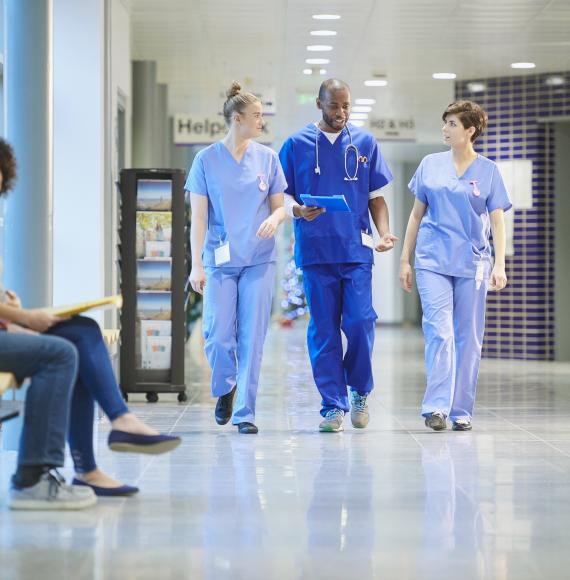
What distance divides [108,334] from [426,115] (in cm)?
1315

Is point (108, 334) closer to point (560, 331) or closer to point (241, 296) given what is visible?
point (241, 296)

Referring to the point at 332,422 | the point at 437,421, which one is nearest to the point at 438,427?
the point at 437,421

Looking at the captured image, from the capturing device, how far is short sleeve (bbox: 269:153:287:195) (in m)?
5.95

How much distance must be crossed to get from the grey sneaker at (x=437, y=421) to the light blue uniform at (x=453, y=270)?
24mm

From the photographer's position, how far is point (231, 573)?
297 cm

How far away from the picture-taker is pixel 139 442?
153 inches

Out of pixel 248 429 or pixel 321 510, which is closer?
pixel 321 510

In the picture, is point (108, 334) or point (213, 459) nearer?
point (213, 459)

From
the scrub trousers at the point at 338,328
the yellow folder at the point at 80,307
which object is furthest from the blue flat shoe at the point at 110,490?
the scrub trousers at the point at 338,328

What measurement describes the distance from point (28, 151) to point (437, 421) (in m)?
2.30

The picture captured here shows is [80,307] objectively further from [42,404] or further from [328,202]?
[328,202]

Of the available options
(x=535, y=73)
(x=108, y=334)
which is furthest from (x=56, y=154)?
(x=535, y=73)

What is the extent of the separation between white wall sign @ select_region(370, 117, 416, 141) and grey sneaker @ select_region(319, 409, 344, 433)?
10.9m

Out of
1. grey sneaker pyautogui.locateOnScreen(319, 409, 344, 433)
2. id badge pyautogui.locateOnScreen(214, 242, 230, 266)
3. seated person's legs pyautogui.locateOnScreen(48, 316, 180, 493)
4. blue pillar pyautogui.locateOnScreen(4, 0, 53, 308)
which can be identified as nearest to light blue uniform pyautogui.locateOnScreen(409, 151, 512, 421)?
grey sneaker pyautogui.locateOnScreen(319, 409, 344, 433)
